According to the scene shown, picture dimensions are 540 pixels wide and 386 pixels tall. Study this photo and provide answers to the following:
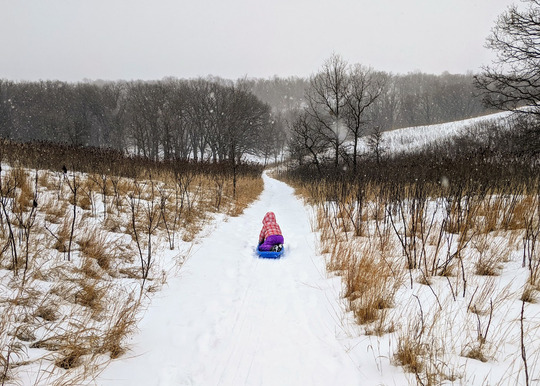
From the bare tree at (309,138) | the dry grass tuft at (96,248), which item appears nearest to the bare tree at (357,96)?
the bare tree at (309,138)

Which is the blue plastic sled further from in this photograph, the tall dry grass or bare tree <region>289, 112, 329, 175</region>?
bare tree <region>289, 112, 329, 175</region>

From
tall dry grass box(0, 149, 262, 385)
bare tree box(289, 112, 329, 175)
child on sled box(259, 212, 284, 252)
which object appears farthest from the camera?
bare tree box(289, 112, 329, 175)

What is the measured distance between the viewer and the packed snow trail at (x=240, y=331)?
2.00m

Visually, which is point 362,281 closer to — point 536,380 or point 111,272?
point 536,380

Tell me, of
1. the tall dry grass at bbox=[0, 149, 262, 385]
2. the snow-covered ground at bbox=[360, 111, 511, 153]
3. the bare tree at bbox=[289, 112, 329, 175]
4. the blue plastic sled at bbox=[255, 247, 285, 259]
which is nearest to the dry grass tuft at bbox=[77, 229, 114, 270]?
the tall dry grass at bbox=[0, 149, 262, 385]

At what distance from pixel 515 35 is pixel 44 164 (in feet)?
53.8

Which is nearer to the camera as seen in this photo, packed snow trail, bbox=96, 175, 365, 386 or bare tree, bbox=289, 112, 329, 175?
Answer: packed snow trail, bbox=96, 175, 365, 386

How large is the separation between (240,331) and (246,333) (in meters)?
0.07

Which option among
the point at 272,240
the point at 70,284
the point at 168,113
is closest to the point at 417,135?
Answer: the point at 168,113

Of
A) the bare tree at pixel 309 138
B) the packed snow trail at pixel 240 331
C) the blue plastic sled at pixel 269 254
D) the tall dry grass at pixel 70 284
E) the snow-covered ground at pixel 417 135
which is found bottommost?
the packed snow trail at pixel 240 331

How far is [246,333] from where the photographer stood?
2.59 meters

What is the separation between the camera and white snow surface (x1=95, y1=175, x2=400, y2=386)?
1980 millimetres

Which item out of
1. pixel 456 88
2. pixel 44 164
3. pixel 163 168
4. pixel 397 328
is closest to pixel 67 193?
pixel 44 164

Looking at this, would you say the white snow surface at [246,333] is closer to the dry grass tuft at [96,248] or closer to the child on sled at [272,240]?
the child on sled at [272,240]
